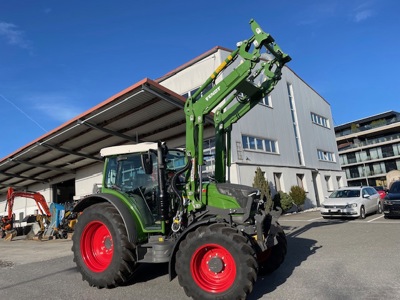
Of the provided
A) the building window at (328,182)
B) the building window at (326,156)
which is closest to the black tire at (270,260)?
the building window at (326,156)

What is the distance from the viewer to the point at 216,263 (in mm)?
4590

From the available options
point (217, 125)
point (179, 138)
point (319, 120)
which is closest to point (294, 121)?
point (319, 120)

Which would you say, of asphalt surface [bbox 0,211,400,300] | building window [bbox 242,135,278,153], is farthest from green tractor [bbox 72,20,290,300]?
building window [bbox 242,135,278,153]

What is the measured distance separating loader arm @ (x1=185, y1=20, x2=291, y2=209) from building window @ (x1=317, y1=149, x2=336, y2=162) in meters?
23.6

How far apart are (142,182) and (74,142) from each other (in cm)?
1404

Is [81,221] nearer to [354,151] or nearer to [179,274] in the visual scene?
[179,274]

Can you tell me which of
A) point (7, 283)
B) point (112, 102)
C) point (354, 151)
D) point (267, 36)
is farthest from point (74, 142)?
point (354, 151)

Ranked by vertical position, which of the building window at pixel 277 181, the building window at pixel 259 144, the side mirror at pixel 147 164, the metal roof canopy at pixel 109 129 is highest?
the metal roof canopy at pixel 109 129

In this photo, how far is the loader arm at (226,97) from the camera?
5.69 meters

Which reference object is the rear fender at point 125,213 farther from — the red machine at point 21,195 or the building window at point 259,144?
the red machine at point 21,195

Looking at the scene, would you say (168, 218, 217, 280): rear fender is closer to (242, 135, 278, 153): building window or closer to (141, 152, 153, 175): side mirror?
(141, 152, 153, 175): side mirror

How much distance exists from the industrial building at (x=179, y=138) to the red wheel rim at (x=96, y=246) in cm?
477

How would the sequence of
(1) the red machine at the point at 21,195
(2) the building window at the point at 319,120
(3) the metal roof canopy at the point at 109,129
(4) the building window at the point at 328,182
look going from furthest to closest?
1. (2) the building window at the point at 319,120
2. (4) the building window at the point at 328,182
3. (1) the red machine at the point at 21,195
4. (3) the metal roof canopy at the point at 109,129

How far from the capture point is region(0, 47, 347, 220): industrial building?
50.4 feet
